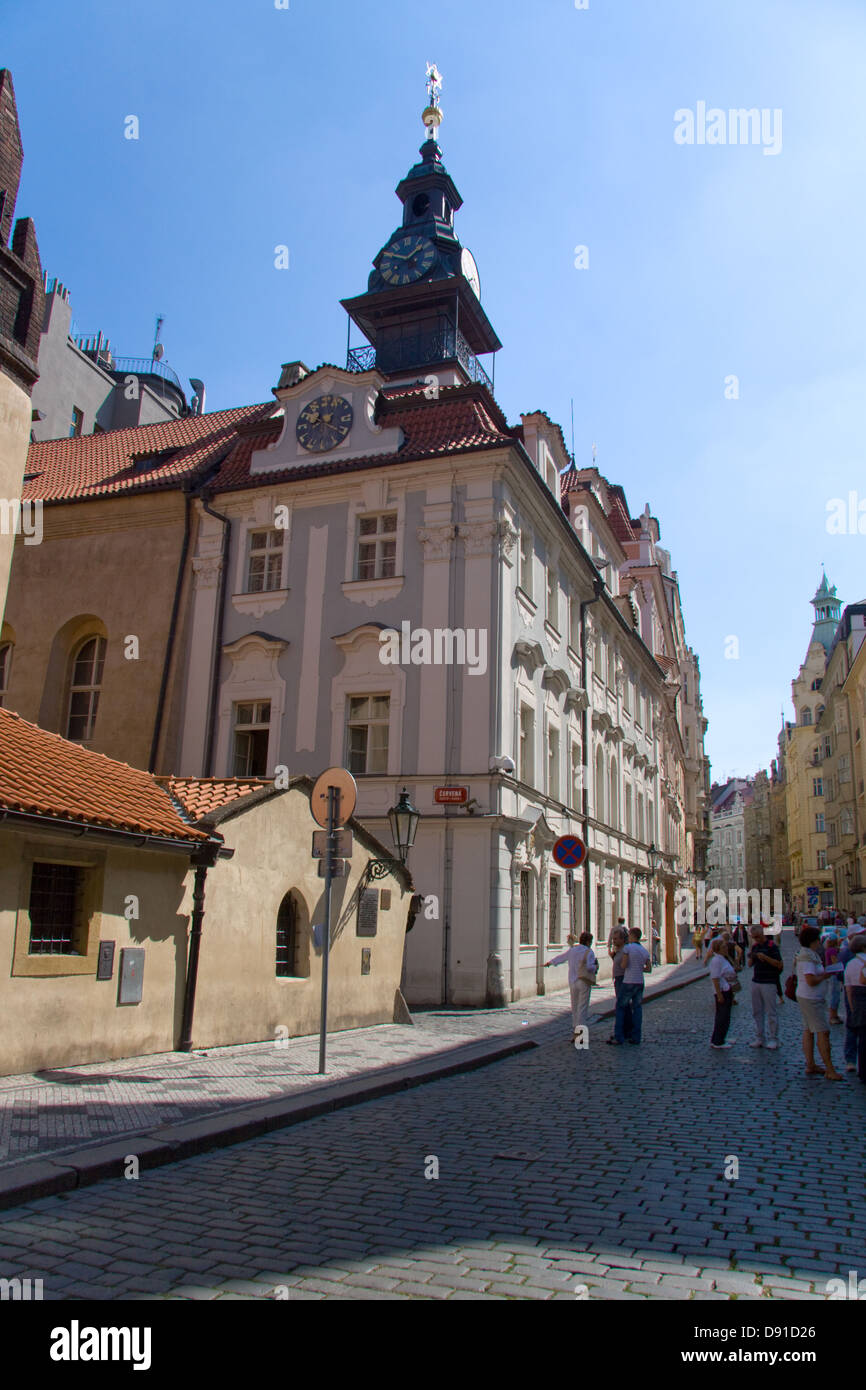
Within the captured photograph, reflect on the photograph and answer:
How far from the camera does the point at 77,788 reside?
11.0 metres

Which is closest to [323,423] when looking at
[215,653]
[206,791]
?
[215,653]

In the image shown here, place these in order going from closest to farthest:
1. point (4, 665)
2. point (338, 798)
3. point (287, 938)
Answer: point (338, 798) < point (287, 938) < point (4, 665)

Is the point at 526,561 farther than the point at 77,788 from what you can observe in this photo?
Yes

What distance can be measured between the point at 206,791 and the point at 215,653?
10.1 meters

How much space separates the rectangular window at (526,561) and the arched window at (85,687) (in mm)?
10706

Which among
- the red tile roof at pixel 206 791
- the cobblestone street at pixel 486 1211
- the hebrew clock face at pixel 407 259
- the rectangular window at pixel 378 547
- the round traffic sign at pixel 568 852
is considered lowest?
the cobblestone street at pixel 486 1211

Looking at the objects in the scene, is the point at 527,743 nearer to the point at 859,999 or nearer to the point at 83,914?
the point at 859,999

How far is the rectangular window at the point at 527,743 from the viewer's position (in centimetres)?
2284

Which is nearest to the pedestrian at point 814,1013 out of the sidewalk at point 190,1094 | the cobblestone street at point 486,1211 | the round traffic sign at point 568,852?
the cobblestone street at point 486,1211

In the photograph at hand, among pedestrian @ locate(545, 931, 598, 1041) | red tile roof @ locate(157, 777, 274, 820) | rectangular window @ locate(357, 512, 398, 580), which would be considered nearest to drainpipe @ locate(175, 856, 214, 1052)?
red tile roof @ locate(157, 777, 274, 820)

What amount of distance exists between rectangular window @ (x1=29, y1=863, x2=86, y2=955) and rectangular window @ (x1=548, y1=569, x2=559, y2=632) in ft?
56.5

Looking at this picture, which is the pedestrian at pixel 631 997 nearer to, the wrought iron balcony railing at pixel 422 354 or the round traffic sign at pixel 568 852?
the round traffic sign at pixel 568 852
